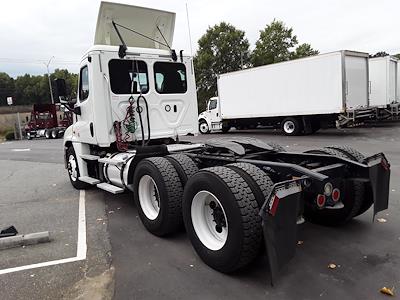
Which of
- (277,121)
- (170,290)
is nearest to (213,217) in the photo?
(170,290)

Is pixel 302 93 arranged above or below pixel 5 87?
below

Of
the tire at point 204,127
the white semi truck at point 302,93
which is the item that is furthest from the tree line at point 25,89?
the white semi truck at point 302,93

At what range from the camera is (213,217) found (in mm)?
3992

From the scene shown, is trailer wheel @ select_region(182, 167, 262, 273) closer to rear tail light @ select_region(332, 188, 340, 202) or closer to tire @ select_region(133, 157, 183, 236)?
tire @ select_region(133, 157, 183, 236)

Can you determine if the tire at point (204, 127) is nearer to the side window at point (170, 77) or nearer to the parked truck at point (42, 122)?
the parked truck at point (42, 122)

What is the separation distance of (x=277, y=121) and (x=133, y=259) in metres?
16.6

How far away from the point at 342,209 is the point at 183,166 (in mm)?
2089

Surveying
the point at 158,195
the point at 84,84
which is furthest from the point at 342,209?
the point at 84,84

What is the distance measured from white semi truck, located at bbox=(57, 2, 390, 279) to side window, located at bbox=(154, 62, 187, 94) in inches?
0.7

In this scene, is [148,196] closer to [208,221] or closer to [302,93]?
[208,221]

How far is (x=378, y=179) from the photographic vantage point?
4.19m

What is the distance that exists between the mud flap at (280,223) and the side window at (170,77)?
418 centimetres

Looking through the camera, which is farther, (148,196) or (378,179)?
(148,196)

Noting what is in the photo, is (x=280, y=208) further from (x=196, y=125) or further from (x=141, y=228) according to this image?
(x=196, y=125)
